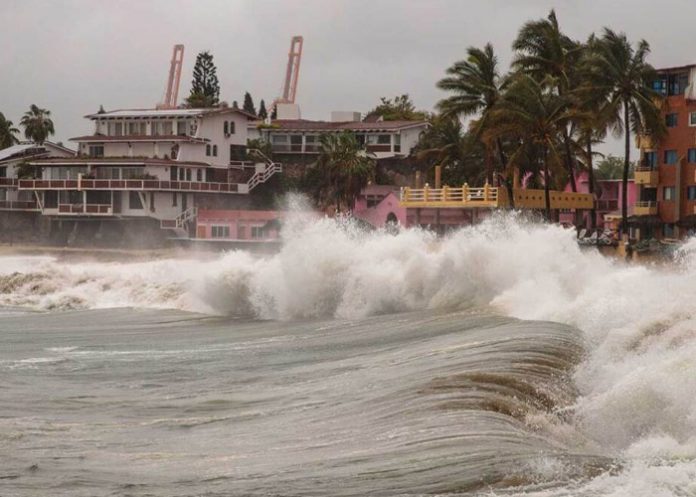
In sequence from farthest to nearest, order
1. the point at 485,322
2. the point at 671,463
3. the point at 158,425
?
the point at 485,322, the point at 158,425, the point at 671,463

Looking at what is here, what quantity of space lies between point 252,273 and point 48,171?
1932 inches

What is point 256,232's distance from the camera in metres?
76.1

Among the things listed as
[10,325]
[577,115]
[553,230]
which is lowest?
[10,325]

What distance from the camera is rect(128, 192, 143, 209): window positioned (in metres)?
80.4

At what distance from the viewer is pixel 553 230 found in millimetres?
33844

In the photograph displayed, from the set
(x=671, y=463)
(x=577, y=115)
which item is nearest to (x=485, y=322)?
(x=671, y=463)

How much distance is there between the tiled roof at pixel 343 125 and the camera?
3595 inches

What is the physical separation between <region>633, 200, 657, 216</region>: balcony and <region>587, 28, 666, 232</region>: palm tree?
670 cm

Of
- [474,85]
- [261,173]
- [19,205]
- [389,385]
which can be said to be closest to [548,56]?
[474,85]

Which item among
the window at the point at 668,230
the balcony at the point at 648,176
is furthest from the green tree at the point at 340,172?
the window at the point at 668,230

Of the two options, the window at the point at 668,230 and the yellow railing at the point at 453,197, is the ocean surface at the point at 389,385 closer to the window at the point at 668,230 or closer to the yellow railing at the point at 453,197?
the yellow railing at the point at 453,197

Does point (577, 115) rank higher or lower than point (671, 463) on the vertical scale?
higher

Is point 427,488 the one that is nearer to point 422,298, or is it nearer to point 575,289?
point 575,289

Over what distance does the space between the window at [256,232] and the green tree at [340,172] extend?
6.91m
